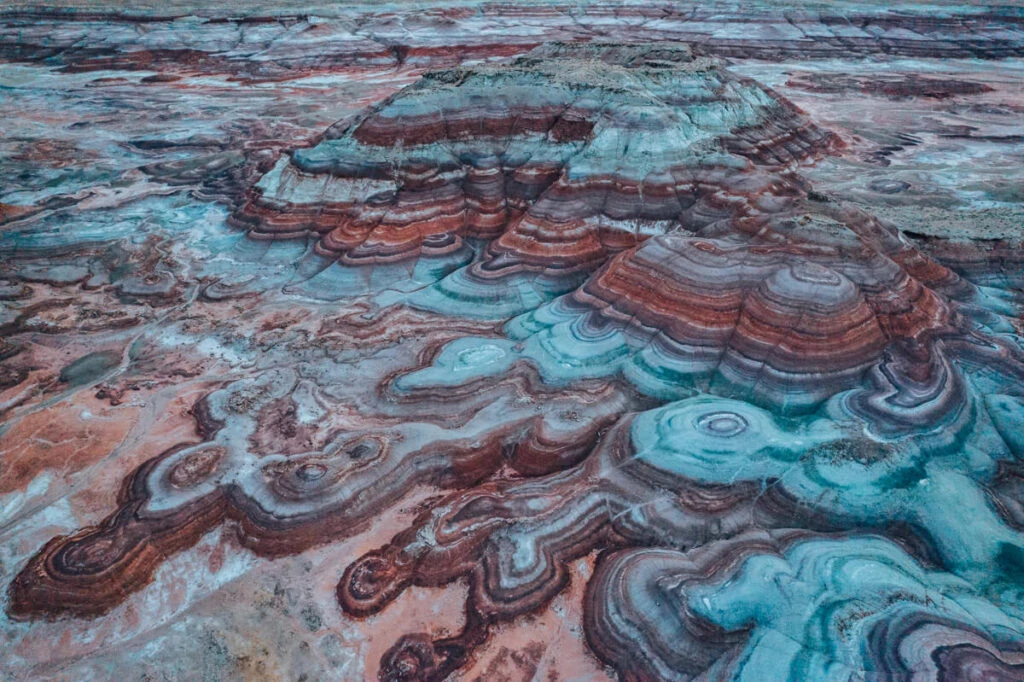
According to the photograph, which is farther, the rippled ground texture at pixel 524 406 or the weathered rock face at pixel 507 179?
the weathered rock face at pixel 507 179

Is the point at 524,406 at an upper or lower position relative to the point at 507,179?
lower

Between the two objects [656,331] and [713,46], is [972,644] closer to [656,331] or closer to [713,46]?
[656,331]

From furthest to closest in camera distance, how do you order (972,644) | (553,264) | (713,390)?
(553,264) < (713,390) < (972,644)

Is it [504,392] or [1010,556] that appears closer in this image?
[1010,556]

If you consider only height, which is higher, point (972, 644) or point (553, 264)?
point (972, 644)

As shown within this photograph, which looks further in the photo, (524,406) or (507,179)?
(507,179)

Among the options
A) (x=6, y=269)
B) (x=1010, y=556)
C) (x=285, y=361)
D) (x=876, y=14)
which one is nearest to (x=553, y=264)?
(x=285, y=361)

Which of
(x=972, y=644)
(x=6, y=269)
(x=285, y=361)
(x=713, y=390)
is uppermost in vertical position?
(x=972, y=644)

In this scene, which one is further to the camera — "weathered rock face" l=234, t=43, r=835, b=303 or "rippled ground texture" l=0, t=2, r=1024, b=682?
"weathered rock face" l=234, t=43, r=835, b=303
